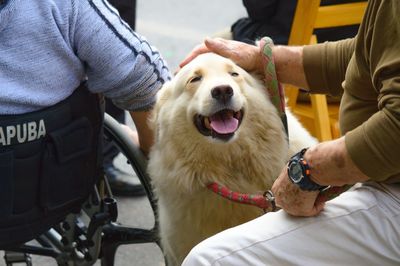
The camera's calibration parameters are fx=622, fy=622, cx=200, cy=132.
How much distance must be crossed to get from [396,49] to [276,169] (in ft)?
2.72

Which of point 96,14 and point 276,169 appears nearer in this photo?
point 96,14

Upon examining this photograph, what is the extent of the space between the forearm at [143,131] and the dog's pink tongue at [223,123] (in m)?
0.29

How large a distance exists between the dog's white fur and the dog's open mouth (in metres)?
0.02

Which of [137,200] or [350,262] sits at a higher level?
[350,262]

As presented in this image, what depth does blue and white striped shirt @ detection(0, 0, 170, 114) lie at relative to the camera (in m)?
1.63

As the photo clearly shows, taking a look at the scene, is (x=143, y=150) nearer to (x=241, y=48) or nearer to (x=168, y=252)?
(x=168, y=252)

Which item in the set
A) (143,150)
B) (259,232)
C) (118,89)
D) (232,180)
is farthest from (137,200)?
(259,232)

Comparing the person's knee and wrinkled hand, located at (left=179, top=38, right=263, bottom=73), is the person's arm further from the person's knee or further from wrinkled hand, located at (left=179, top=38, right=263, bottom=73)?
wrinkled hand, located at (left=179, top=38, right=263, bottom=73)

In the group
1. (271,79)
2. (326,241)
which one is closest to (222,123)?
(271,79)

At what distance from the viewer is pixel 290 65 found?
6.27 ft

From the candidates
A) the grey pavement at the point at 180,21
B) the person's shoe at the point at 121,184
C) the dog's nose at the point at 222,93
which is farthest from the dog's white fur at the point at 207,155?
the grey pavement at the point at 180,21

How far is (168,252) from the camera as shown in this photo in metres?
2.18

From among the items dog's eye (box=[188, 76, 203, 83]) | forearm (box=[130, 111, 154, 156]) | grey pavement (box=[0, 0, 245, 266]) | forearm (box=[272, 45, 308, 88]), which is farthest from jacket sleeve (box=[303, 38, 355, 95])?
grey pavement (box=[0, 0, 245, 266])

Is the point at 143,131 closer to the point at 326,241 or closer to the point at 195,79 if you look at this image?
the point at 195,79
